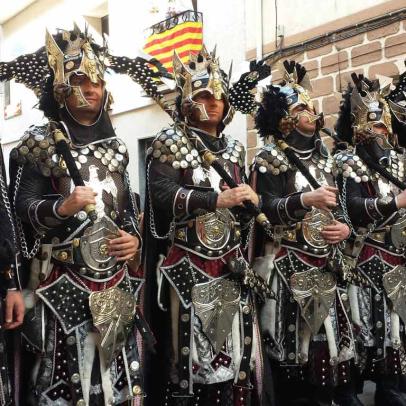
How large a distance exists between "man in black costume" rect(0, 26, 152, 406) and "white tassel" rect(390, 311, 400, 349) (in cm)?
174

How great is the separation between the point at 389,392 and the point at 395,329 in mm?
398

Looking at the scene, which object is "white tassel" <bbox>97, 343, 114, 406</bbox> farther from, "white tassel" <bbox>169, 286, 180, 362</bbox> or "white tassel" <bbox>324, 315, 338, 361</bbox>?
"white tassel" <bbox>324, 315, 338, 361</bbox>

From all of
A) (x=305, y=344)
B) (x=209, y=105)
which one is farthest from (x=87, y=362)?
(x=209, y=105)

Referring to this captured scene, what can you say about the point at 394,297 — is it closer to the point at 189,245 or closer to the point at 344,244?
the point at 344,244

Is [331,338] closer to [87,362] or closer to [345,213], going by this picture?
[345,213]

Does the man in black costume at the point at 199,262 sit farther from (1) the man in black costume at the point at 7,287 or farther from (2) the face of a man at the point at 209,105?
(1) the man in black costume at the point at 7,287

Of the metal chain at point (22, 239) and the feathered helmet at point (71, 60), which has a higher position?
the feathered helmet at point (71, 60)

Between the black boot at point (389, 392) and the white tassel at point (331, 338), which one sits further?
the black boot at point (389, 392)

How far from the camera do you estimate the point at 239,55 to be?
7.57 meters

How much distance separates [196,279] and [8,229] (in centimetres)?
110

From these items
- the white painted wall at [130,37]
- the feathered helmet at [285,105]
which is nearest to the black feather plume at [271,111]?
the feathered helmet at [285,105]

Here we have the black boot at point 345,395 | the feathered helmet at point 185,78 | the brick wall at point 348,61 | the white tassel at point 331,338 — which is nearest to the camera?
the feathered helmet at point 185,78

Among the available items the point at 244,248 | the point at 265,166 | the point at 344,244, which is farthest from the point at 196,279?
the point at 344,244

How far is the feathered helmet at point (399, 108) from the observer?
15.6 feet
